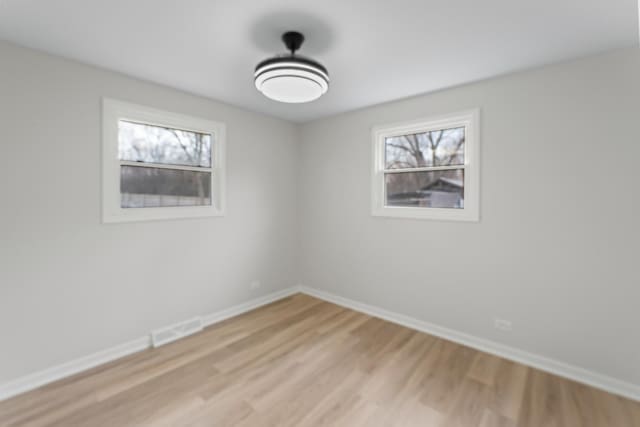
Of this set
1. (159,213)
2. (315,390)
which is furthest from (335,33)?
(315,390)

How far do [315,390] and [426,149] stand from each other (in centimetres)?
266

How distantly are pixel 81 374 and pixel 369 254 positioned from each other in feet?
9.95

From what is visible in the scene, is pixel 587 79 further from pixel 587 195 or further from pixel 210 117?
pixel 210 117

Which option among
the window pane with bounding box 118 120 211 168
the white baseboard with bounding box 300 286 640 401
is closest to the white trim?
the window pane with bounding box 118 120 211 168

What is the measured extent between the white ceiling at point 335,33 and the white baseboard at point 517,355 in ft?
8.31

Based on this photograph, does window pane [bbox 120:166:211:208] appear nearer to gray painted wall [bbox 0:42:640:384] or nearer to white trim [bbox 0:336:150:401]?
gray painted wall [bbox 0:42:640:384]

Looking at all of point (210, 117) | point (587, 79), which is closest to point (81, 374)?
point (210, 117)

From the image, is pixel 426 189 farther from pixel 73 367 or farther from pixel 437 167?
pixel 73 367

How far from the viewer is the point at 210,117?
3.30 meters

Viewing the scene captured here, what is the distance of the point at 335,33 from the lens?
2.01 metres

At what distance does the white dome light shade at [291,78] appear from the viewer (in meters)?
1.90

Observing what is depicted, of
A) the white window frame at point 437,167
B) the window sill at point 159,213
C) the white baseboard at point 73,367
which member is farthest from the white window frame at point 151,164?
the white window frame at point 437,167

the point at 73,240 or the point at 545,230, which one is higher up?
the point at 545,230

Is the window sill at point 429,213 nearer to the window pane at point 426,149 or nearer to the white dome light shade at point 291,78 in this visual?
the window pane at point 426,149
